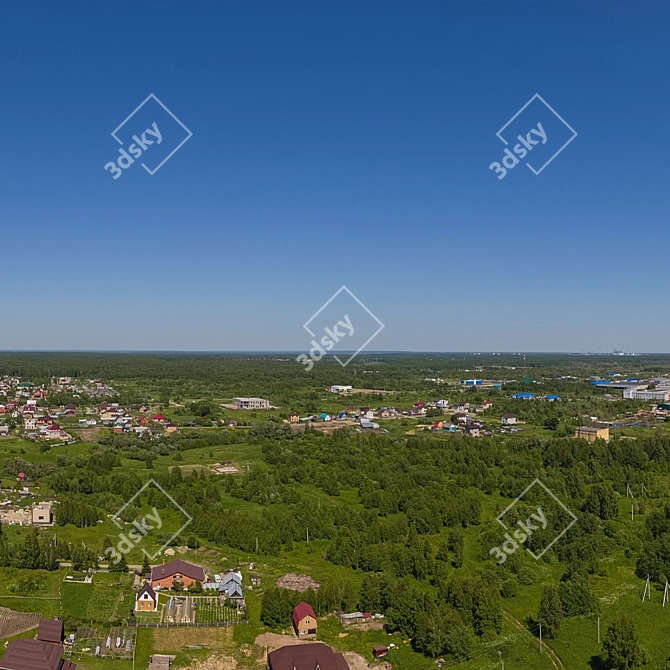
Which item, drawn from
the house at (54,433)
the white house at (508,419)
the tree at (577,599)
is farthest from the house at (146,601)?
the white house at (508,419)

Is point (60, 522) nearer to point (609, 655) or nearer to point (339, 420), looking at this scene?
point (609, 655)

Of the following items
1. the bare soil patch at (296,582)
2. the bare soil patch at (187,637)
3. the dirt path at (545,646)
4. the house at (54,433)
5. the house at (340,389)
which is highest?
the house at (340,389)

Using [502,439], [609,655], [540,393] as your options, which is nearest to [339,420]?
[502,439]

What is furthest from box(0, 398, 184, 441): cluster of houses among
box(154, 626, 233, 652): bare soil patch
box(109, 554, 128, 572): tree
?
box(154, 626, 233, 652): bare soil patch

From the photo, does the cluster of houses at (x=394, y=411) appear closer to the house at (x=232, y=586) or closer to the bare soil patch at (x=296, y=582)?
the bare soil patch at (x=296, y=582)

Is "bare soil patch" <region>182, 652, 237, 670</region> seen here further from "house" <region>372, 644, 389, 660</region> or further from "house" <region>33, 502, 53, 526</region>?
"house" <region>33, 502, 53, 526</region>
